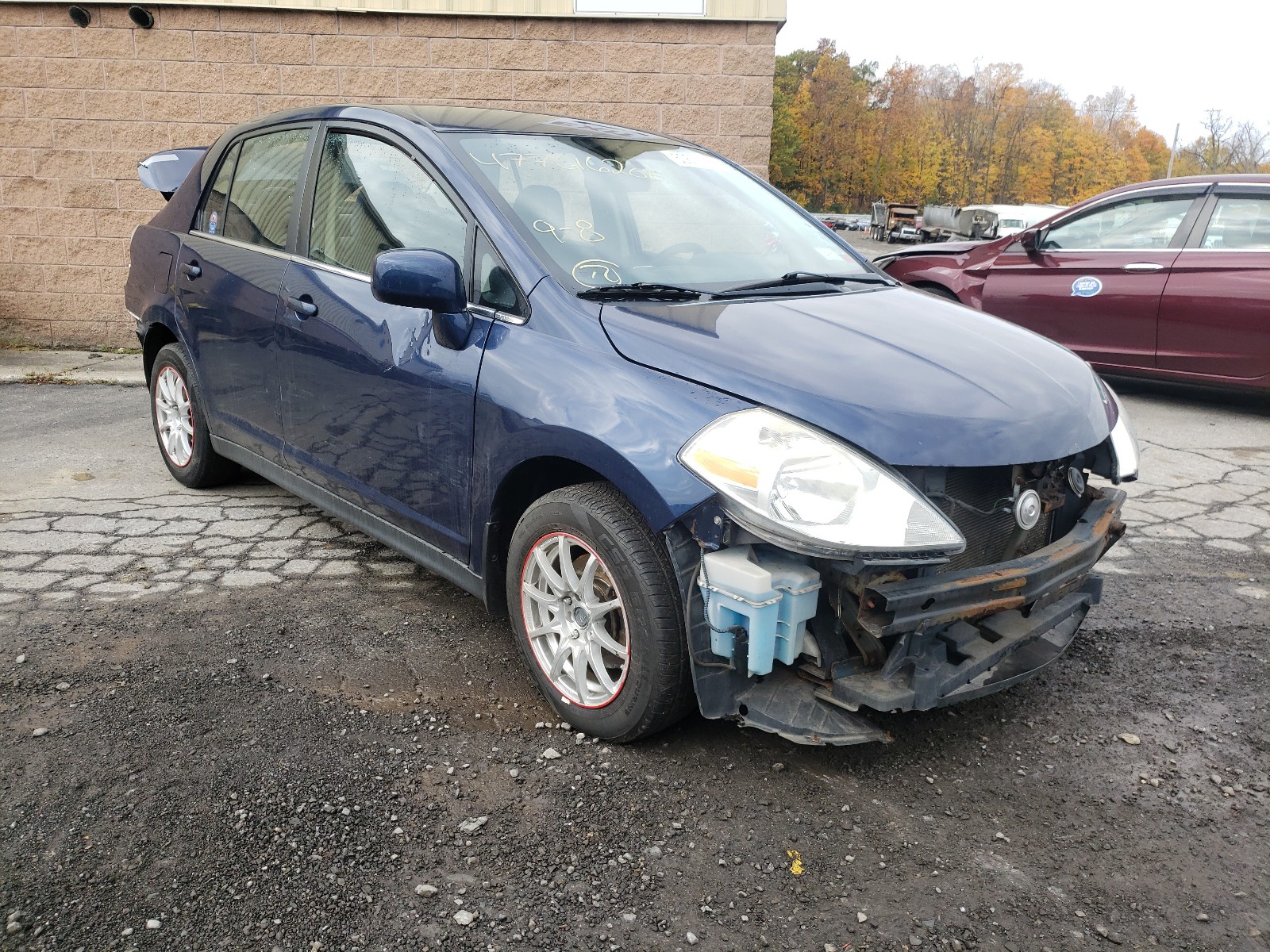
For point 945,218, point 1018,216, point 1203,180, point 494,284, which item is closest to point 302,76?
point 494,284

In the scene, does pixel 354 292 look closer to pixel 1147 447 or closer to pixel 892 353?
pixel 892 353

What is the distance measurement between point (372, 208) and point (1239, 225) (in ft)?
19.8

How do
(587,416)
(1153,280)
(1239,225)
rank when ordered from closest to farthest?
(587,416) → (1239,225) → (1153,280)

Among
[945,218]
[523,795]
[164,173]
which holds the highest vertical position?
[945,218]

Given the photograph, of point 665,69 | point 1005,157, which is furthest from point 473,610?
point 1005,157

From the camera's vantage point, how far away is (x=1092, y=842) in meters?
2.42

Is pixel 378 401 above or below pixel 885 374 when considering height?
below

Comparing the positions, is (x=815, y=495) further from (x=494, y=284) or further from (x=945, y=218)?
(x=945, y=218)

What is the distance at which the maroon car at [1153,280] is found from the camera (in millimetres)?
6723

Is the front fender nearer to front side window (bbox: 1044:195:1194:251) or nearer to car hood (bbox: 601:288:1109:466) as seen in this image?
car hood (bbox: 601:288:1109:466)

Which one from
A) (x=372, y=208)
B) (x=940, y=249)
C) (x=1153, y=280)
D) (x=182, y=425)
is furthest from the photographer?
Answer: (x=940, y=249)

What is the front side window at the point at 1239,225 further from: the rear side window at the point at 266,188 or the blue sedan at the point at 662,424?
the rear side window at the point at 266,188

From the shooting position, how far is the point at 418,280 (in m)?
2.87

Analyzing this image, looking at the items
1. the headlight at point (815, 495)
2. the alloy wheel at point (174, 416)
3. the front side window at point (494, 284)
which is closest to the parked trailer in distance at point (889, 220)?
the alloy wheel at point (174, 416)
